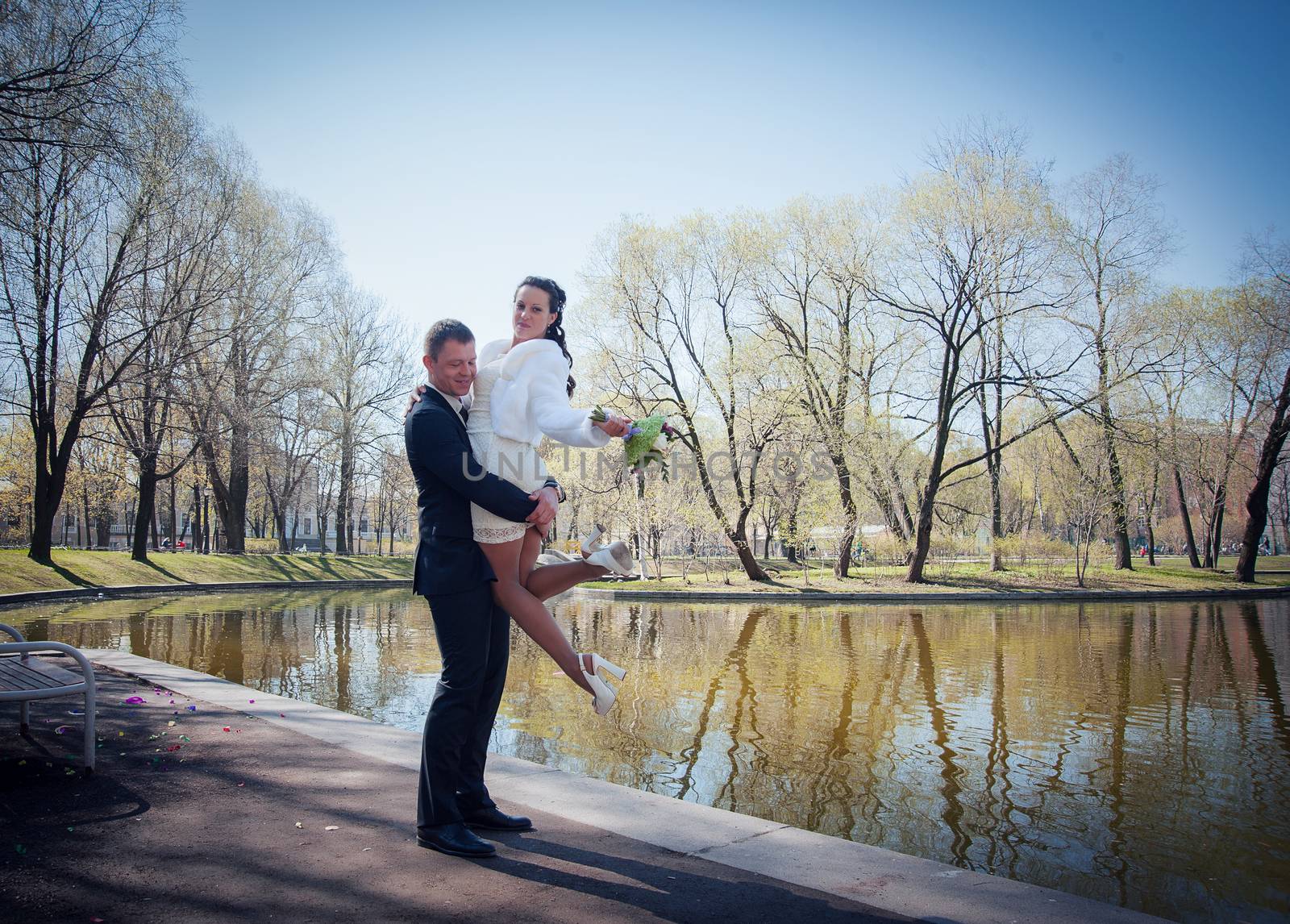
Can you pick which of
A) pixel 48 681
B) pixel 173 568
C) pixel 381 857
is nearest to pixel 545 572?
pixel 381 857

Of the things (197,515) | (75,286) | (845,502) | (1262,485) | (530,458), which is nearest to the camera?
(530,458)

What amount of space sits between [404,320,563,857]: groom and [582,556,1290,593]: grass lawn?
2065 centimetres

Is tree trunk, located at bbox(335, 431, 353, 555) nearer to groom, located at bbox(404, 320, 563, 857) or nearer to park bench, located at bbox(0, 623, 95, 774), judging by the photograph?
park bench, located at bbox(0, 623, 95, 774)

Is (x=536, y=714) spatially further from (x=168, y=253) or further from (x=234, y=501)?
(x=234, y=501)

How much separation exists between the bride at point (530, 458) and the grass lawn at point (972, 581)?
20609 mm

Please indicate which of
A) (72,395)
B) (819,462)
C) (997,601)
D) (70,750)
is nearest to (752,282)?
(819,462)

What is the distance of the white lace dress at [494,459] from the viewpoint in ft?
10.8

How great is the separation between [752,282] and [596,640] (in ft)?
61.1

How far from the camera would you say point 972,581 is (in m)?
26.6

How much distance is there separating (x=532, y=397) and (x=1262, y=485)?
32.3 m

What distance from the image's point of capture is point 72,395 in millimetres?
23000

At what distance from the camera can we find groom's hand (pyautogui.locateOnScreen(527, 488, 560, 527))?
10.6ft

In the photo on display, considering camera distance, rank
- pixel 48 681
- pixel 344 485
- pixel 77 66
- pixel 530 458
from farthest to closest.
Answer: pixel 344 485 → pixel 77 66 → pixel 48 681 → pixel 530 458

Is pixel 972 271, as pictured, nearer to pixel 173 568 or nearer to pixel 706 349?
pixel 706 349
